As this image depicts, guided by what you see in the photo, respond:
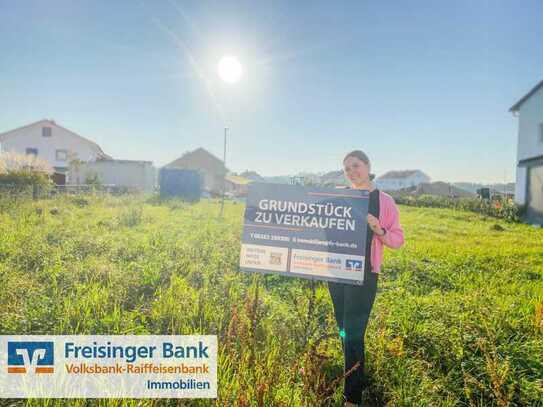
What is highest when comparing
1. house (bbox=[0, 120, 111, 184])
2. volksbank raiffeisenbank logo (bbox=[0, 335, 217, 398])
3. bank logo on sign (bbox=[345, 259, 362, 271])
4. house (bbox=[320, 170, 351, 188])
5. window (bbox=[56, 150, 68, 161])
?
house (bbox=[0, 120, 111, 184])

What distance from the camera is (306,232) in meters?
2.65

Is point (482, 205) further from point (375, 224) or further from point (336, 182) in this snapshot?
point (375, 224)

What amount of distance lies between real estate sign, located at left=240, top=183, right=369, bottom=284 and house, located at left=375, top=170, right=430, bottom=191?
72.6 m

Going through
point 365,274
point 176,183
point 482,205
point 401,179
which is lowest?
point 365,274

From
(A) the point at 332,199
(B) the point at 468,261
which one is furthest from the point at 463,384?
(B) the point at 468,261

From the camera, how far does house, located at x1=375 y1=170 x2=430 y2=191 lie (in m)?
72.2

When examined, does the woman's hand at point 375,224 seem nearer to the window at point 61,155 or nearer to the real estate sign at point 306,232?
the real estate sign at point 306,232

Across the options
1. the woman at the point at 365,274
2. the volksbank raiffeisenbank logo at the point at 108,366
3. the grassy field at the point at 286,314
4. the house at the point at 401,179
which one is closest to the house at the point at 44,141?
the grassy field at the point at 286,314

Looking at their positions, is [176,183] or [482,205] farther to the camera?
[176,183]

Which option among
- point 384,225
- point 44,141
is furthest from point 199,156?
point 384,225

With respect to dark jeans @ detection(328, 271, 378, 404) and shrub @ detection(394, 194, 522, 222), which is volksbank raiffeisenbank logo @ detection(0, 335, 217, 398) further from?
shrub @ detection(394, 194, 522, 222)

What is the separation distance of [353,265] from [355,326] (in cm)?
46

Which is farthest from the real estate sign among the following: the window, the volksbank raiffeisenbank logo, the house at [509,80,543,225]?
the window

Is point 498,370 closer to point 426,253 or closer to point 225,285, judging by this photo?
point 225,285
